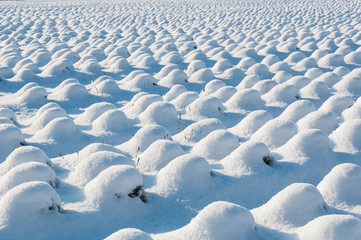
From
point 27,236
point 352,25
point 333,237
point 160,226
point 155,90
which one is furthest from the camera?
point 352,25

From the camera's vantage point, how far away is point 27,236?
5.96ft

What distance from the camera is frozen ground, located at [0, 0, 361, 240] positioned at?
72.5 inches

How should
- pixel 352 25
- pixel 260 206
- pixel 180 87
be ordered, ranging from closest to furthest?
pixel 260 206
pixel 180 87
pixel 352 25

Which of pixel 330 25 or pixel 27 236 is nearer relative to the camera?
pixel 27 236

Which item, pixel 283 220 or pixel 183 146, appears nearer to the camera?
pixel 283 220

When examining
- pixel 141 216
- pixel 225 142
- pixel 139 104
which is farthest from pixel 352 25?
pixel 141 216

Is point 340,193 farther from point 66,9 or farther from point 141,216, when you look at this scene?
point 66,9

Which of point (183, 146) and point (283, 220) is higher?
point (283, 220)

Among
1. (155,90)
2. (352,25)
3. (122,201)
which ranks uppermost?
(122,201)

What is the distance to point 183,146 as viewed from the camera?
9.30 feet

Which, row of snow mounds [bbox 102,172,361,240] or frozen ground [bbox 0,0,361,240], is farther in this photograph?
frozen ground [bbox 0,0,361,240]

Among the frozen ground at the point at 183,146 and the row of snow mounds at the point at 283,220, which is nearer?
the row of snow mounds at the point at 283,220

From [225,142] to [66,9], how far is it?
12559 millimetres

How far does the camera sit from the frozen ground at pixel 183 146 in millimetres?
1842
